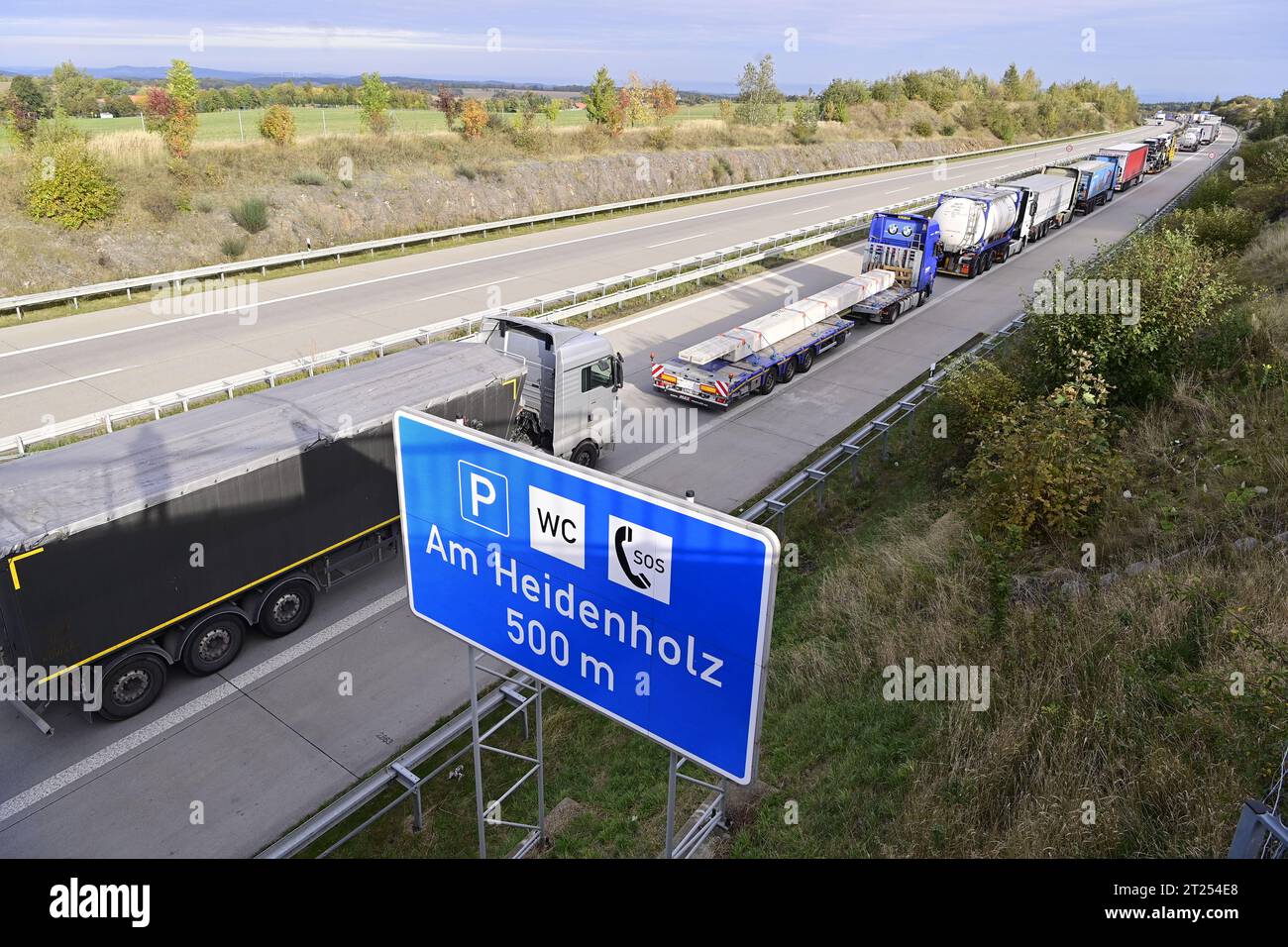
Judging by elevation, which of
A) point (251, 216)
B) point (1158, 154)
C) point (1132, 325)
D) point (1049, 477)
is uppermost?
Answer: point (1158, 154)

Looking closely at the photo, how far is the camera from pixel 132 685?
9.48 m

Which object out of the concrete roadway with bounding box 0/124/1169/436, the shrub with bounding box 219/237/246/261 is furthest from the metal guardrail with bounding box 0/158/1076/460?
the shrub with bounding box 219/237/246/261

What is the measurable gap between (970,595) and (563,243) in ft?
93.7

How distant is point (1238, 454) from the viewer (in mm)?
11094

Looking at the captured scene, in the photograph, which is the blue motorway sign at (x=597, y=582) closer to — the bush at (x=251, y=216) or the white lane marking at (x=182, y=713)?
the white lane marking at (x=182, y=713)

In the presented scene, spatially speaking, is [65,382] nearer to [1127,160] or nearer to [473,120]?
[473,120]

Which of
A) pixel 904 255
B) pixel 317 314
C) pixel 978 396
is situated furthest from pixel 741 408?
pixel 317 314

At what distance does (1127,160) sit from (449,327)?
4860cm

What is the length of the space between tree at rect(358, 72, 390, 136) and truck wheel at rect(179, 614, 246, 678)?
3630 cm

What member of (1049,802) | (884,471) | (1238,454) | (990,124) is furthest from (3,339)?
(990,124)

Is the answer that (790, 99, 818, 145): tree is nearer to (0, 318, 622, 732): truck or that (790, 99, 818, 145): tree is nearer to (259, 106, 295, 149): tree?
(259, 106, 295, 149): tree

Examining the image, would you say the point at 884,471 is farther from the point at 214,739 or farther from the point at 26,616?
the point at 26,616

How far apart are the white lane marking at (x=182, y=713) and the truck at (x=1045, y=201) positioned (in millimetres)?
33078
